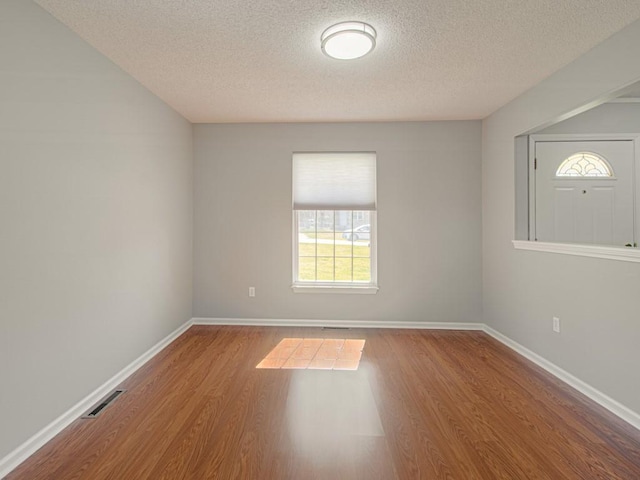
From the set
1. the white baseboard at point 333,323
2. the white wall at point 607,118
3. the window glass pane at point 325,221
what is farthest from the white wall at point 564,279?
the window glass pane at point 325,221

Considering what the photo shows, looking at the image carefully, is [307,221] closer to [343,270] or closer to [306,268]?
[306,268]

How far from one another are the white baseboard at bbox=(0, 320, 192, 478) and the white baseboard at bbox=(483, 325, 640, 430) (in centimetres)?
371

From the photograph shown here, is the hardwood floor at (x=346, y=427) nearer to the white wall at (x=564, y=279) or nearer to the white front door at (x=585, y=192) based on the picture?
Result: the white wall at (x=564, y=279)

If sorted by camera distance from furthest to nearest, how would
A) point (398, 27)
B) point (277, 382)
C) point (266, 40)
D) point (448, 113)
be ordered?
point (448, 113)
point (277, 382)
point (266, 40)
point (398, 27)

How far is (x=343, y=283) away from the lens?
443cm

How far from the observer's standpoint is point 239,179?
4352 mm

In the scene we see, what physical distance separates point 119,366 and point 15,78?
2.18m

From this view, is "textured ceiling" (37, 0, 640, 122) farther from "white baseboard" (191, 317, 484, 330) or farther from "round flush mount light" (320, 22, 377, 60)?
"white baseboard" (191, 317, 484, 330)

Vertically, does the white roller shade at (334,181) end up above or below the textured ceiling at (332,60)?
below

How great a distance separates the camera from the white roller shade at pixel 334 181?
170 inches

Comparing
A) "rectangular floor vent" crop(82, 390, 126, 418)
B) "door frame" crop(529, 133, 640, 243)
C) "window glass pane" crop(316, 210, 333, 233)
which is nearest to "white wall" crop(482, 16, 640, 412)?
"door frame" crop(529, 133, 640, 243)

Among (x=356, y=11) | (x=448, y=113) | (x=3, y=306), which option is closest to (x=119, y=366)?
(x=3, y=306)

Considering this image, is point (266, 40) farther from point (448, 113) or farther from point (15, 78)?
point (448, 113)

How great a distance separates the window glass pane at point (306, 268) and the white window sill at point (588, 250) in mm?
2413
